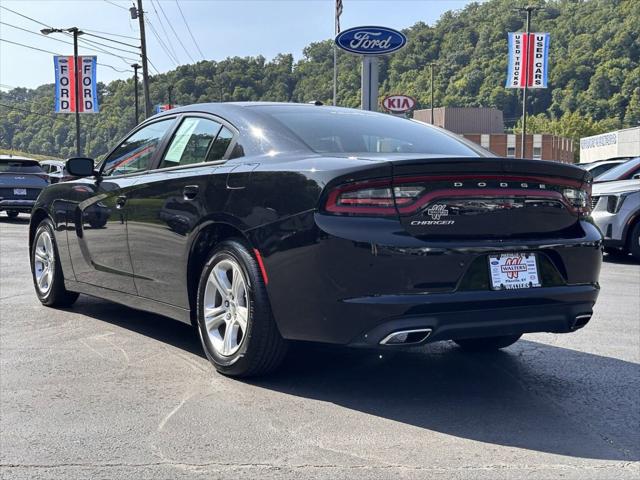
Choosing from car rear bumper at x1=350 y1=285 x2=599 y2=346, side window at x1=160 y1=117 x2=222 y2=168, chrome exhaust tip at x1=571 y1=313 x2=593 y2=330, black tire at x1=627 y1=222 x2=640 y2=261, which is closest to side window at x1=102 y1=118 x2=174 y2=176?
side window at x1=160 y1=117 x2=222 y2=168

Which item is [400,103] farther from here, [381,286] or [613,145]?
[613,145]

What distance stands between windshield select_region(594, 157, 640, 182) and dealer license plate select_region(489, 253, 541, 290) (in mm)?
8303

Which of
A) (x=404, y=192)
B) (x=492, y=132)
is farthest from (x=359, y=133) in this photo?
(x=492, y=132)

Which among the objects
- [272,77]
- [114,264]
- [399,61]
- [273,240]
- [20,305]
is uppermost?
[399,61]

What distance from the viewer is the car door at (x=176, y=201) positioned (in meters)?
4.40

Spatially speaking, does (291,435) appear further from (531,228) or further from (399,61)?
(399,61)

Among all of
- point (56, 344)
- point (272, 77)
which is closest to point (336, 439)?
point (56, 344)

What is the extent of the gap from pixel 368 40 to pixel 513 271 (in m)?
16.8

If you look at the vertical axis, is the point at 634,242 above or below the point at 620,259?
above

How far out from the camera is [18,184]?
1845cm

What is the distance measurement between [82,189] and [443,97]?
119m

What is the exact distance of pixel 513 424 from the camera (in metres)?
3.53

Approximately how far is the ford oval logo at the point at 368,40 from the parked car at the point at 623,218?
9.86 meters

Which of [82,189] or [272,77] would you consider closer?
[82,189]
